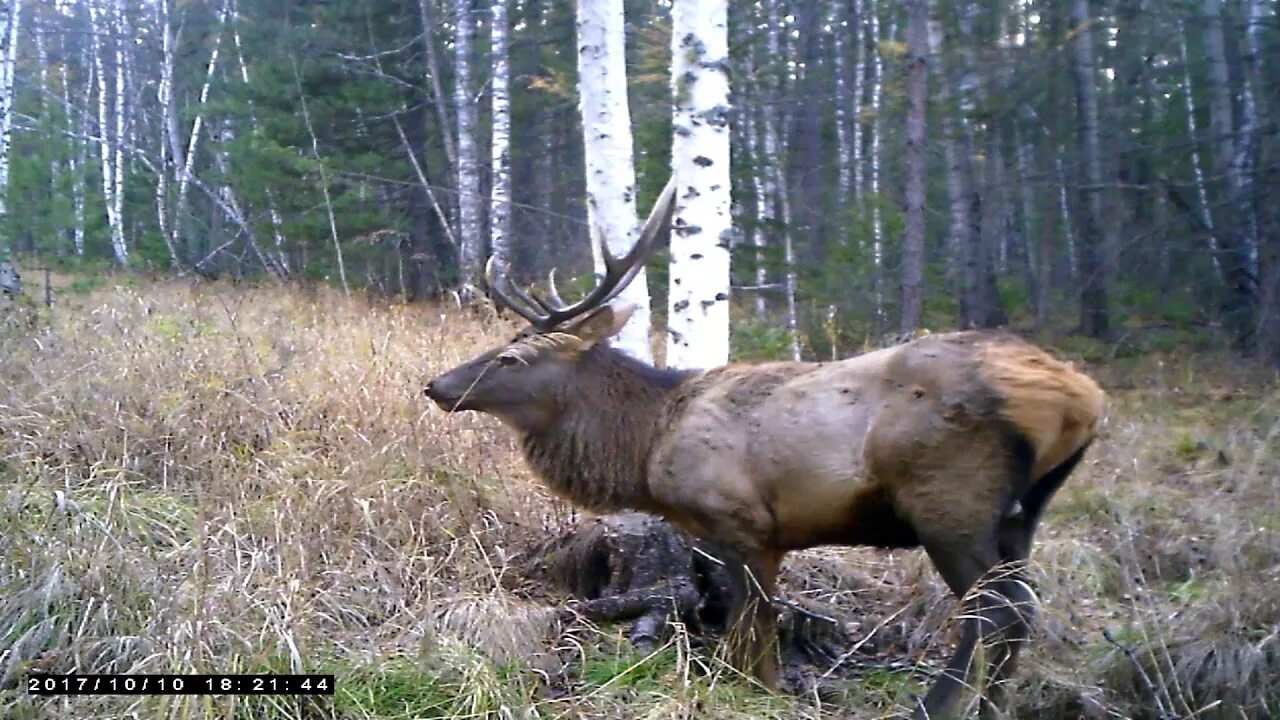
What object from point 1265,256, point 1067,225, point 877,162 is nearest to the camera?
point 1265,256

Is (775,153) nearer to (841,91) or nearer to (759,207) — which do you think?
(759,207)

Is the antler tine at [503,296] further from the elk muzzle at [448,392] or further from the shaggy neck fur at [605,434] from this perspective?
the elk muzzle at [448,392]

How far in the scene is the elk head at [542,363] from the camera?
18.4ft

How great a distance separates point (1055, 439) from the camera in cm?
451

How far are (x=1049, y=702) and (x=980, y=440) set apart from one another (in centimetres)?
111

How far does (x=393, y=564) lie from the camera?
5203mm

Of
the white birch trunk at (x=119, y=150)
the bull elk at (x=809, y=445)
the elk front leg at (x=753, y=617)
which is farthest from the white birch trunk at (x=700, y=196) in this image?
the white birch trunk at (x=119, y=150)

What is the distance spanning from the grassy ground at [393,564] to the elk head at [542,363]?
62 cm

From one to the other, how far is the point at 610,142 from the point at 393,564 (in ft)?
12.7

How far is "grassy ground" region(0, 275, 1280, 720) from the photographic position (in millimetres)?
4266

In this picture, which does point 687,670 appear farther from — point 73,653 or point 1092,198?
point 1092,198

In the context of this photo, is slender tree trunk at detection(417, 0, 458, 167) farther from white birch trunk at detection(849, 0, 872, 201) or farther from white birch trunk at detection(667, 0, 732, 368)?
white birch trunk at detection(667, 0, 732, 368)

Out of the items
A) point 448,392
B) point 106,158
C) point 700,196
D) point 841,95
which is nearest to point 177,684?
point 448,392

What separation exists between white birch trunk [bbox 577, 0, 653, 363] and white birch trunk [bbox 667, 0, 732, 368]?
599mm
